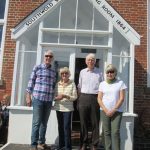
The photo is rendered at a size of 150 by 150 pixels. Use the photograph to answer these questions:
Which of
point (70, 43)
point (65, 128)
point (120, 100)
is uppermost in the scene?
point (70, 43)

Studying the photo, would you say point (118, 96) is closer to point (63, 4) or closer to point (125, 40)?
point (125, 40)

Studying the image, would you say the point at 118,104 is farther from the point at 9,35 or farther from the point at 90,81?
the point at 9,35

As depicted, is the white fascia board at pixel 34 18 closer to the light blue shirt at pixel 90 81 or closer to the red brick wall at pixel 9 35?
the red brick wall at pixel 9 35

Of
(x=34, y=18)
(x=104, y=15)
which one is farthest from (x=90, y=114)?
(x=34, y=18)

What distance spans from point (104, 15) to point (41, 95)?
2815mm

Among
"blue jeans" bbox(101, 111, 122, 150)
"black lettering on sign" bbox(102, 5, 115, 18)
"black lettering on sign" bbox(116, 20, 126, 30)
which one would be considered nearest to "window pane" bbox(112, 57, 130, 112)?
"black lettering on sign" bbox(116, 20, 126, 30)

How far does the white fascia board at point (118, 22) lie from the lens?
7520 millimetres

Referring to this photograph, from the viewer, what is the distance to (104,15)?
7.67 m

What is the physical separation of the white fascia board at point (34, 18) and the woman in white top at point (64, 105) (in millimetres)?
1952

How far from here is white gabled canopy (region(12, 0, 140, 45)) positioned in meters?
7.53

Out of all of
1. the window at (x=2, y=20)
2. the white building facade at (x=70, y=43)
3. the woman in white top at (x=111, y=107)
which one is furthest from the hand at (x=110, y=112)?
the window at (x=2, y=20)

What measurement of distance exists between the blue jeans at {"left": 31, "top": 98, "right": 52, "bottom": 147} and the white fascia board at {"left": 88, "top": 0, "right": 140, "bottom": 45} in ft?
8.93

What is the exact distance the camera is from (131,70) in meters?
7.54

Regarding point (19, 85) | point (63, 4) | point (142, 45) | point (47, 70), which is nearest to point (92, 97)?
point (47, 70)
